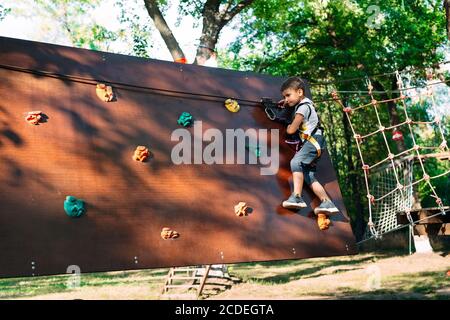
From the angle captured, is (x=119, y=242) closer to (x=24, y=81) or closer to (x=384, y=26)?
(x=24, y=81)

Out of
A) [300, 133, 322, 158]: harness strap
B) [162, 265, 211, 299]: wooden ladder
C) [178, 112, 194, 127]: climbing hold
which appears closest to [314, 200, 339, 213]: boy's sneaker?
[300, 133, 322, 158]: harness strap

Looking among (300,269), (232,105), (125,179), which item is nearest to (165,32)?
(232,105)

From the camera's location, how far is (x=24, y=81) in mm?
3848

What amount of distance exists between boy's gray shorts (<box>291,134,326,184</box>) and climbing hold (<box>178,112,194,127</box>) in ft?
3.25

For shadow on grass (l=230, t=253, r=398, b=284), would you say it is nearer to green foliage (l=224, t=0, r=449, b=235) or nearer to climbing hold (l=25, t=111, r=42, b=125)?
green foliage (l=224, t=0, r=449, b=235)

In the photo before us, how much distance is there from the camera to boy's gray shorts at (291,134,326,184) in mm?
4703

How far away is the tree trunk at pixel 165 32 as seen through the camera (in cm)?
1066

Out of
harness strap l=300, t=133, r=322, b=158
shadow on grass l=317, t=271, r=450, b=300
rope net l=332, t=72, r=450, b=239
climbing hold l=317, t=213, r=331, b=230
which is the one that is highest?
rope net l=332, t=72, r=450, b=239

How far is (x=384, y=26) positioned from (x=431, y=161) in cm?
691

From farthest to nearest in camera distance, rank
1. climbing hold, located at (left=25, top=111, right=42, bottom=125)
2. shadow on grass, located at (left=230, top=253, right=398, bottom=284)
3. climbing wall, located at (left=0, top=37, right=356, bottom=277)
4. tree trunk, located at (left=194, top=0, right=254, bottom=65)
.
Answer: shadow on grass, located at (left=230, top=253, right=398, bottom=284), tree trunk, located at (left=194, top=0, right=254, bottom=65), climbing hold, located at (left=25, top=111, right=42, bottom=125), climbing wall, located at (left=0, top=37, right=356, bottom=277)

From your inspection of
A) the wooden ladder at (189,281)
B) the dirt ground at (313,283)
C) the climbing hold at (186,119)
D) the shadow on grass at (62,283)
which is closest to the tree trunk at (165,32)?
the wooden ladder at (189,281)

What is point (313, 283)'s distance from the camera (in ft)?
35.4

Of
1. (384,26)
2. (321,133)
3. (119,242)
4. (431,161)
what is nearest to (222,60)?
(384,26)

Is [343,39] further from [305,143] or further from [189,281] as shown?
[305,143]
